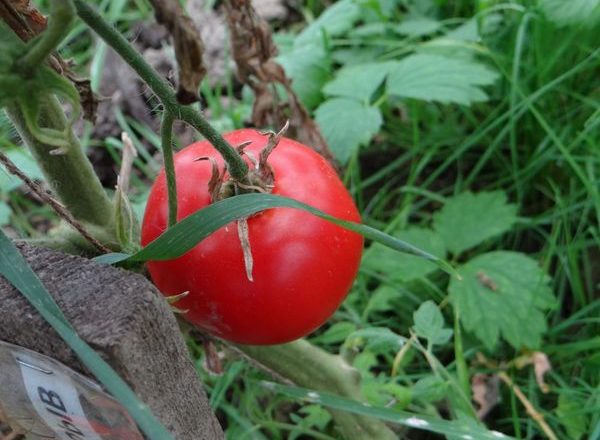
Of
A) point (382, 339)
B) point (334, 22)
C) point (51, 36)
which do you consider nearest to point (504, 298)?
point (382, 339)

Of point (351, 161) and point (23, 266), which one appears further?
point (351, 161)

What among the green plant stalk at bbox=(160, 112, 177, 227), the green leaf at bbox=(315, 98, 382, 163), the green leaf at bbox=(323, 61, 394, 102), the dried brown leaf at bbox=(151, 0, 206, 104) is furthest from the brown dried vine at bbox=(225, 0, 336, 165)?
the dried brown leaf at bbox=(151, 0, 206, 104)

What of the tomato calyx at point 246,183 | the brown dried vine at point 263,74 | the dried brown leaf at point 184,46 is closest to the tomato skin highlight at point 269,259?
the tomato calyx at point 246,183

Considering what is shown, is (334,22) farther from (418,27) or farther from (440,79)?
(440,79)

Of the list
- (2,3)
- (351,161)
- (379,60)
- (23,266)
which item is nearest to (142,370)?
(23,266)

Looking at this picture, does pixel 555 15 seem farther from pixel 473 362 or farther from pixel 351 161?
pixel 473 362

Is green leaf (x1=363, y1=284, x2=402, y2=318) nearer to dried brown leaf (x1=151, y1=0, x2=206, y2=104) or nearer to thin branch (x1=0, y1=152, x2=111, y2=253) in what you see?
thin branch (x1=0, y1=152, x2=111, y2=253)

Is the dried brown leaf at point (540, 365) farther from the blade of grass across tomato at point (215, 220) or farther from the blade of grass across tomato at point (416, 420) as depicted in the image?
the blade of grass across tomato at point (215, 220)
